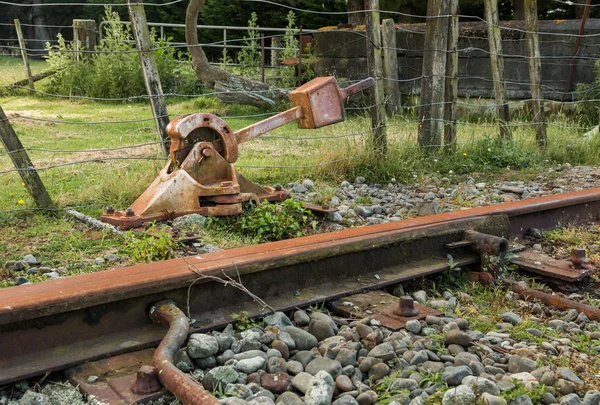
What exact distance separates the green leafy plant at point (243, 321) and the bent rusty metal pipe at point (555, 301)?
4.60ft

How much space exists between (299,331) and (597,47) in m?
11.1

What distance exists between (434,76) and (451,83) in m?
0.32

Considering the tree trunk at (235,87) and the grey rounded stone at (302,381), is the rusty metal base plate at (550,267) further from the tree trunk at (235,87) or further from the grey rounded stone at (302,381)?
the tree trunk at (235,87)

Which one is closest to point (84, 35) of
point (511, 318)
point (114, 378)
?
point (511, 318)

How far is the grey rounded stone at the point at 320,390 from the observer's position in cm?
214

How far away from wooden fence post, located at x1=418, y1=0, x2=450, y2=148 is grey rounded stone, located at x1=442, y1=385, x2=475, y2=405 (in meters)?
5.46

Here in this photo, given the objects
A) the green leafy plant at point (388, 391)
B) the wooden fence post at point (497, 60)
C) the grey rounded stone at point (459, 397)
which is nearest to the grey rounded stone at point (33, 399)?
the green leafy plant at point (388, 391)

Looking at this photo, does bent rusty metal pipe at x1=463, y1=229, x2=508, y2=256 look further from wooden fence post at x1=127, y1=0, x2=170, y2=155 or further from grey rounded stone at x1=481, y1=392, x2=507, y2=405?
wooden fence post at x1=127, y1=0, x2=170, y2=155

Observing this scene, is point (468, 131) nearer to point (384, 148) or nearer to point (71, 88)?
point (384, 148)

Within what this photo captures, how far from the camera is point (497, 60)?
8.16 metres

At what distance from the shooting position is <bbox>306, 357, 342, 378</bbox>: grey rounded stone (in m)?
2.36

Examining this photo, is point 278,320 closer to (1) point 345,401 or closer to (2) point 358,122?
(1) point 345,401

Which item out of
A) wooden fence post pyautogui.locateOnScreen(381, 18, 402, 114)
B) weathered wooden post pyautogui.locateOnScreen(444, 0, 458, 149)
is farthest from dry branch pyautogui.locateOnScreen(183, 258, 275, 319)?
wooden fence post pyautogui.locateOnScreen(381, 18, 402, 114)

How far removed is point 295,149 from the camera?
28.1ft
